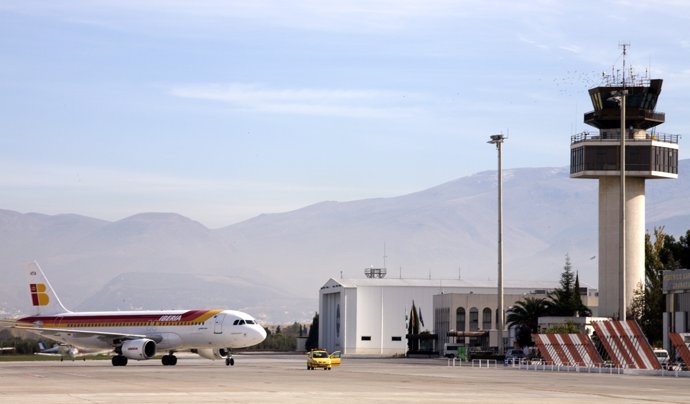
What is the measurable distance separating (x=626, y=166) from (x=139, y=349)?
58944mm

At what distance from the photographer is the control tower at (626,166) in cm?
12488

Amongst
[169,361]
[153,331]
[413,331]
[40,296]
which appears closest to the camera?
[169,361]

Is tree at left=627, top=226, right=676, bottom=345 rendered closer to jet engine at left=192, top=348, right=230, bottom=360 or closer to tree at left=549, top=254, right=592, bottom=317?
tree at left=549, top=254, right=592, bottom=317

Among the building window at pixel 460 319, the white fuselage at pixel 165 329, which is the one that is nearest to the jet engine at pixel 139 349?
the white fuselage at pixel 165 329

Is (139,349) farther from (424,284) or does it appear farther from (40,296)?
(424,284)

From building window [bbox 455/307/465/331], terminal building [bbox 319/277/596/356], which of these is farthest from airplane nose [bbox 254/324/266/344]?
terminal building [bbox 319/277/596/356]

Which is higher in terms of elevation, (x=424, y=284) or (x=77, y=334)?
(x=424, y=284)

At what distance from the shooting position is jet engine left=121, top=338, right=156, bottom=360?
8412cm

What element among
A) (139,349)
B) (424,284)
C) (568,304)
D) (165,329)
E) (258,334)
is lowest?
(139,349)

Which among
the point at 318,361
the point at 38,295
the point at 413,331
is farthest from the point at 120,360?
the point at 413,331

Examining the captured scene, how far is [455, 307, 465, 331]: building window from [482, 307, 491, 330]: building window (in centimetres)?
275

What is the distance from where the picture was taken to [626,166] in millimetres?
124250

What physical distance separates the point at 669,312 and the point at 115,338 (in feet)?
148

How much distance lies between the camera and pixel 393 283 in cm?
18825
